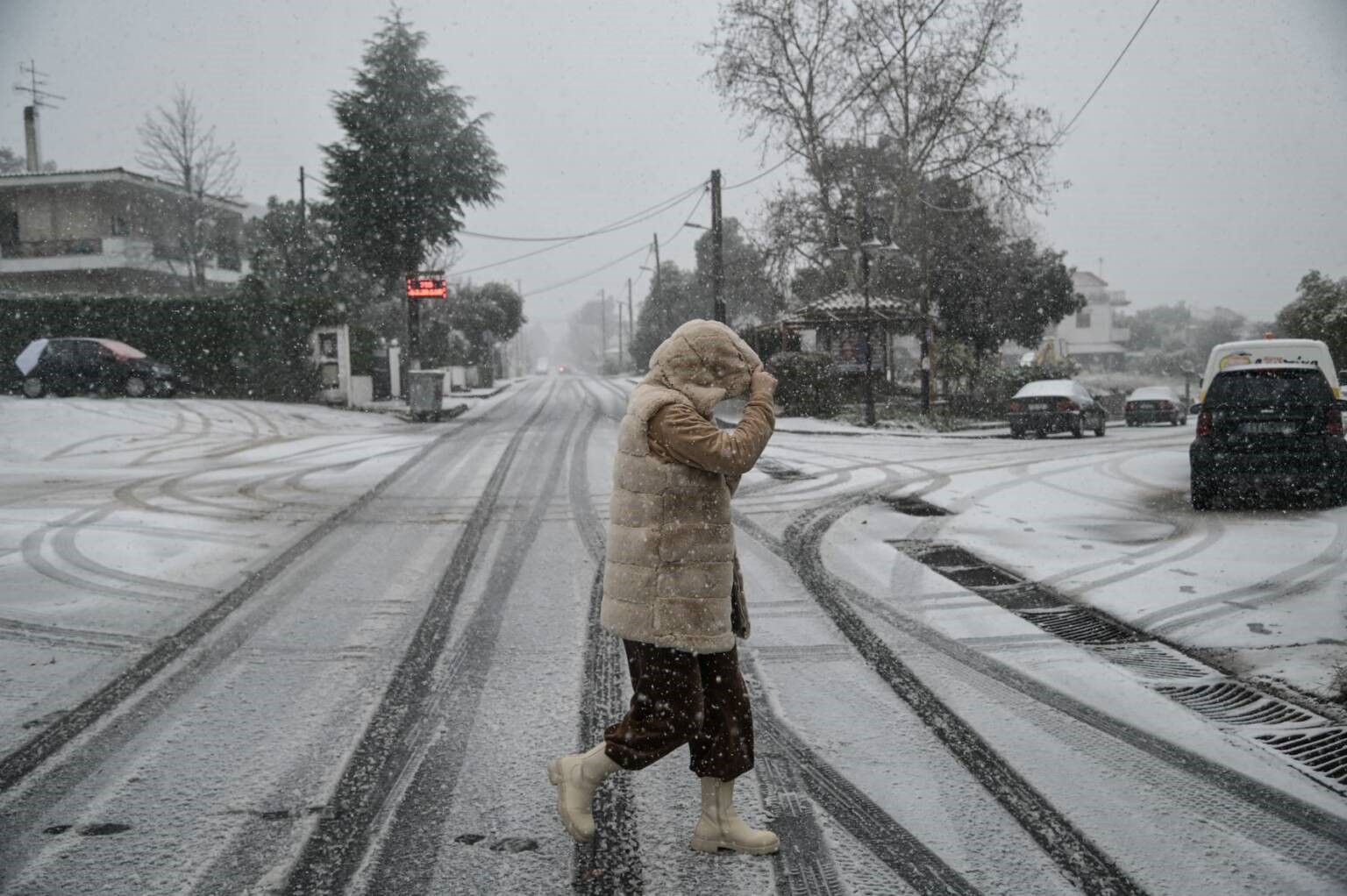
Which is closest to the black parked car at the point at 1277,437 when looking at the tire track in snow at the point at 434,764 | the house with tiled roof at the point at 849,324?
the tire track in snow at the point at 434,764

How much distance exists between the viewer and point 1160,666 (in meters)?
4.98

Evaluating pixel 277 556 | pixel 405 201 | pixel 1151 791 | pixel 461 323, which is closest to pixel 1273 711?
pixel 1151 791

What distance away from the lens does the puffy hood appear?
2.91 meters

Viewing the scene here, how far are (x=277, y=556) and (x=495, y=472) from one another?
18.7 feet

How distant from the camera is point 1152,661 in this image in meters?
5.07

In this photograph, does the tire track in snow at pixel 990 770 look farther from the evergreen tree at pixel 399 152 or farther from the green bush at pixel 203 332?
the evergreen tree at pixel 399 152

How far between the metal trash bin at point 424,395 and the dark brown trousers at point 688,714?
66.4 feet

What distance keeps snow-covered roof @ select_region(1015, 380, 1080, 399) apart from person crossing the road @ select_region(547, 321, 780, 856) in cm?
1989

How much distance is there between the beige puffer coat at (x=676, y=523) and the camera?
2.84 meters

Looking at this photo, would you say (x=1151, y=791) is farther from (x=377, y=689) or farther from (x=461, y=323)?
(x=461, y=323)

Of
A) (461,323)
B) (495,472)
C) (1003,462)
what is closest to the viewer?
(495,472)

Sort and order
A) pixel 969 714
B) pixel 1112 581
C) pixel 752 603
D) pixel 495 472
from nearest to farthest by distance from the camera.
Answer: pixel 969 714
pixel 752 603
pixel 1112 581
pixel 495 472

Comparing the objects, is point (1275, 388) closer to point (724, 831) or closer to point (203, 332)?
point (724, 831)

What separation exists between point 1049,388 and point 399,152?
19.0 meters
